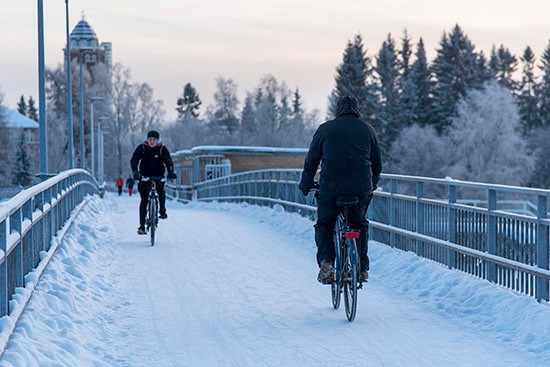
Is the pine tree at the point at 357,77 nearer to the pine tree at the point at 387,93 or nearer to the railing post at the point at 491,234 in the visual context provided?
the pine tree at the point at 387,93

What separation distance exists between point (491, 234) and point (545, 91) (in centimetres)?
9452

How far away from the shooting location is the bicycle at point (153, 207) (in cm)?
1595

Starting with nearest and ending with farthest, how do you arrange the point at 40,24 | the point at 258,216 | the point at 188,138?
the point at 40,24 → the point at 258,216 → the point at 188,138

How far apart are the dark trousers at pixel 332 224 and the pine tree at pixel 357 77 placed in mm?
73532

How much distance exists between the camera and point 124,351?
7.78m

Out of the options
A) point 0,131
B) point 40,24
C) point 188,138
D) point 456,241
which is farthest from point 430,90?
point 456,241

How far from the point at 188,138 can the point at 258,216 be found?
111721 millimetres

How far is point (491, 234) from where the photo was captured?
1011 cm

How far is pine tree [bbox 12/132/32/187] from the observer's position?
100 m

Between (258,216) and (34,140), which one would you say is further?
(34,140)

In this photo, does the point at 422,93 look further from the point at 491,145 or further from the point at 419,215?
the point at 419,215

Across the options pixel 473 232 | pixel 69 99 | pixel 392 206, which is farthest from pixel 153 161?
pixel 69 99

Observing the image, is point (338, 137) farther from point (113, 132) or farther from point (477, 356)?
point (113, 132)

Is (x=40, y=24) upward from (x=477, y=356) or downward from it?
upward
